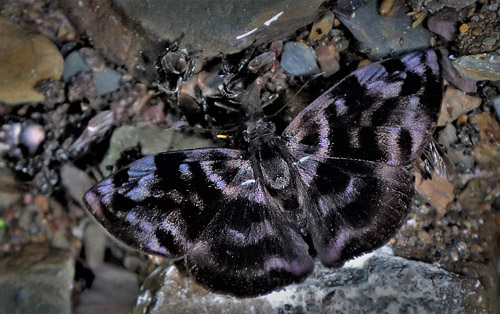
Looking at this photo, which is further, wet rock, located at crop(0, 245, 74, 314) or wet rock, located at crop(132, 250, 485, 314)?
wet rock, located at crop(0, 245, 74, 314)

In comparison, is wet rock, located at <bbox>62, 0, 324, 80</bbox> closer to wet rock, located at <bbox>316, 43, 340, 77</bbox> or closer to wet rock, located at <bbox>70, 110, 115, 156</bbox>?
wet rock, located at <bbox>316, 43, 340, 77</bbox>

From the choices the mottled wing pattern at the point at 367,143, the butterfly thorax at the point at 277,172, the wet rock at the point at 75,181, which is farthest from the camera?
the wet rock at the point at 75,181

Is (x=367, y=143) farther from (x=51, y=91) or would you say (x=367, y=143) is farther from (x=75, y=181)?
(x=51, y=91)

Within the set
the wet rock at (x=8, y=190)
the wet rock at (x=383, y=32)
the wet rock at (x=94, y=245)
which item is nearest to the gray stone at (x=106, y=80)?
the wet rock at (x=8, y=190)

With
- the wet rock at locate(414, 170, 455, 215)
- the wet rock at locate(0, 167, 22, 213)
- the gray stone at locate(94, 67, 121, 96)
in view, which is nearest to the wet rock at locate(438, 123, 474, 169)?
the wet rock at locate(414, 170, 455, 215)

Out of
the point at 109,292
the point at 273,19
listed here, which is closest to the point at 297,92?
the point at 273,19

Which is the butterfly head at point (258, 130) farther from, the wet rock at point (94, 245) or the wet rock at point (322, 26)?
the wet rock at point (94, 245)

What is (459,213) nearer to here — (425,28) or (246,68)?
(425,28)
